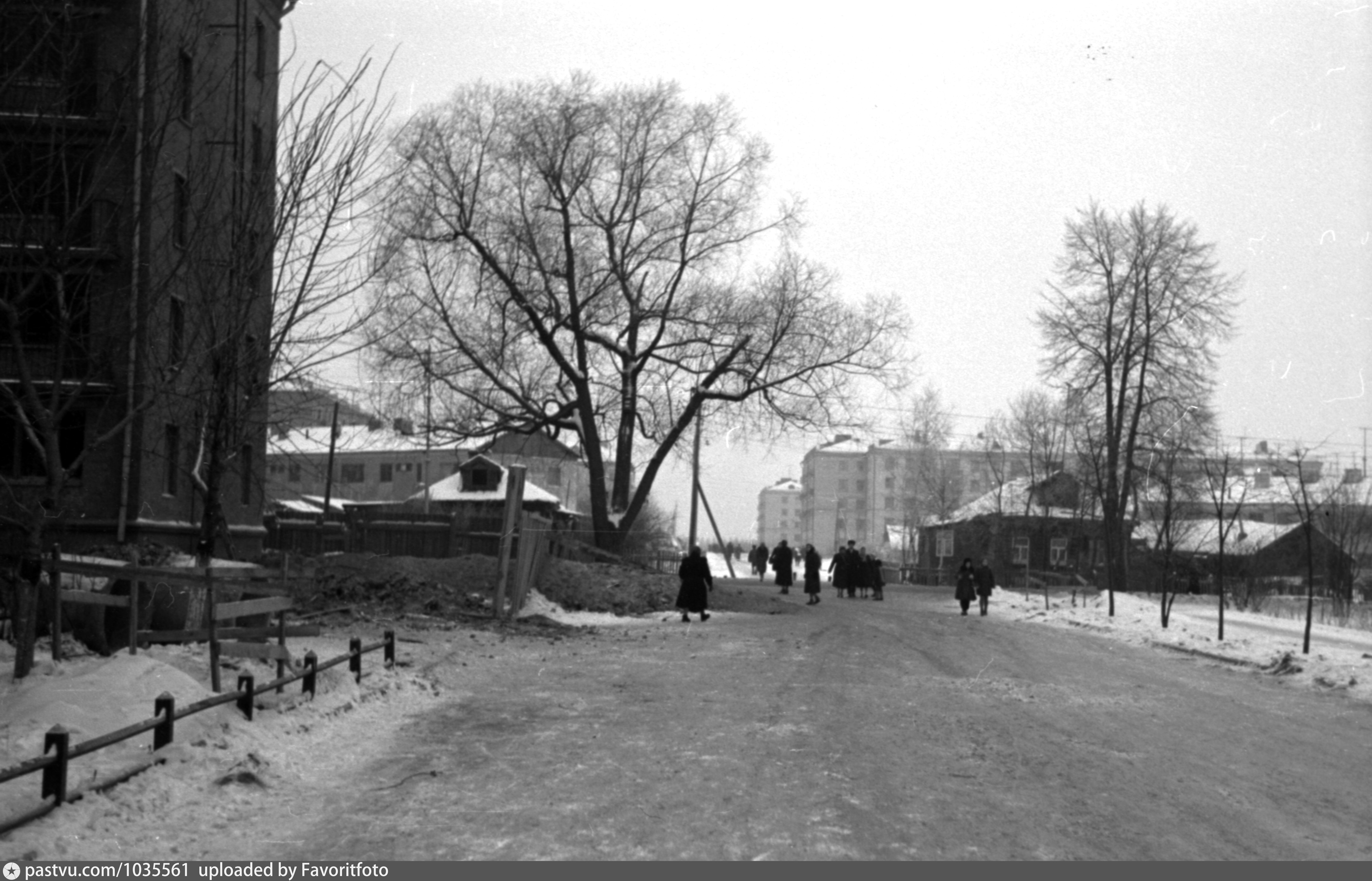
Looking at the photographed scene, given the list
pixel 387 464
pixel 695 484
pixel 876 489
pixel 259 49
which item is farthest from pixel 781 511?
pixel 259 49

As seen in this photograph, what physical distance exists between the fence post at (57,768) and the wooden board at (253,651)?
4.34m

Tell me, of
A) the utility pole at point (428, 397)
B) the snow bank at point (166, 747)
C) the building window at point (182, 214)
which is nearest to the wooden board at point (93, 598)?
the snow bank at point (166, 747)

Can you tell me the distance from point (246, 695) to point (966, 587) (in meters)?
26.7

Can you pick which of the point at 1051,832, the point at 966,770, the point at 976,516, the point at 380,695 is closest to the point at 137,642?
the point at 380,695

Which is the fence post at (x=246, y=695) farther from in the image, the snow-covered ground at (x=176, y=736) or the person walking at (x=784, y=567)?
the person walking at (x=784, y=567)

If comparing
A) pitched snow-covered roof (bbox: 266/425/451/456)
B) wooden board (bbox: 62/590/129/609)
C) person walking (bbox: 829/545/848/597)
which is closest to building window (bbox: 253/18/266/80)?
wooden board (bbox: 62/590/129/609)

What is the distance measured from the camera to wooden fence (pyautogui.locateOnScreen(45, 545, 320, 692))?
11180 mm

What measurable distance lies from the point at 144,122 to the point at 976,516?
64934 millimetres

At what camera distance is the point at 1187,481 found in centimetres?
4444

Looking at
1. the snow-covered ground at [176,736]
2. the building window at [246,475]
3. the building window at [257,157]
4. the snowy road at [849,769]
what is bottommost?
the snowy road at [849,769]

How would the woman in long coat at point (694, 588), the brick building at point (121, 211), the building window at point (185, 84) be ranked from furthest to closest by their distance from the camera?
1. the woman in long coat at point (694, 588)
2. the building window at point (185, 84)
3. the brick building at point (121, 211)

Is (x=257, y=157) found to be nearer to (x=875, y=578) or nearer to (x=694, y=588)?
(x=694, y=588)

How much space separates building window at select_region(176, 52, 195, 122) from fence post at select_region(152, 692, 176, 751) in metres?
5.51

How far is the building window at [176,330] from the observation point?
45.2ft
